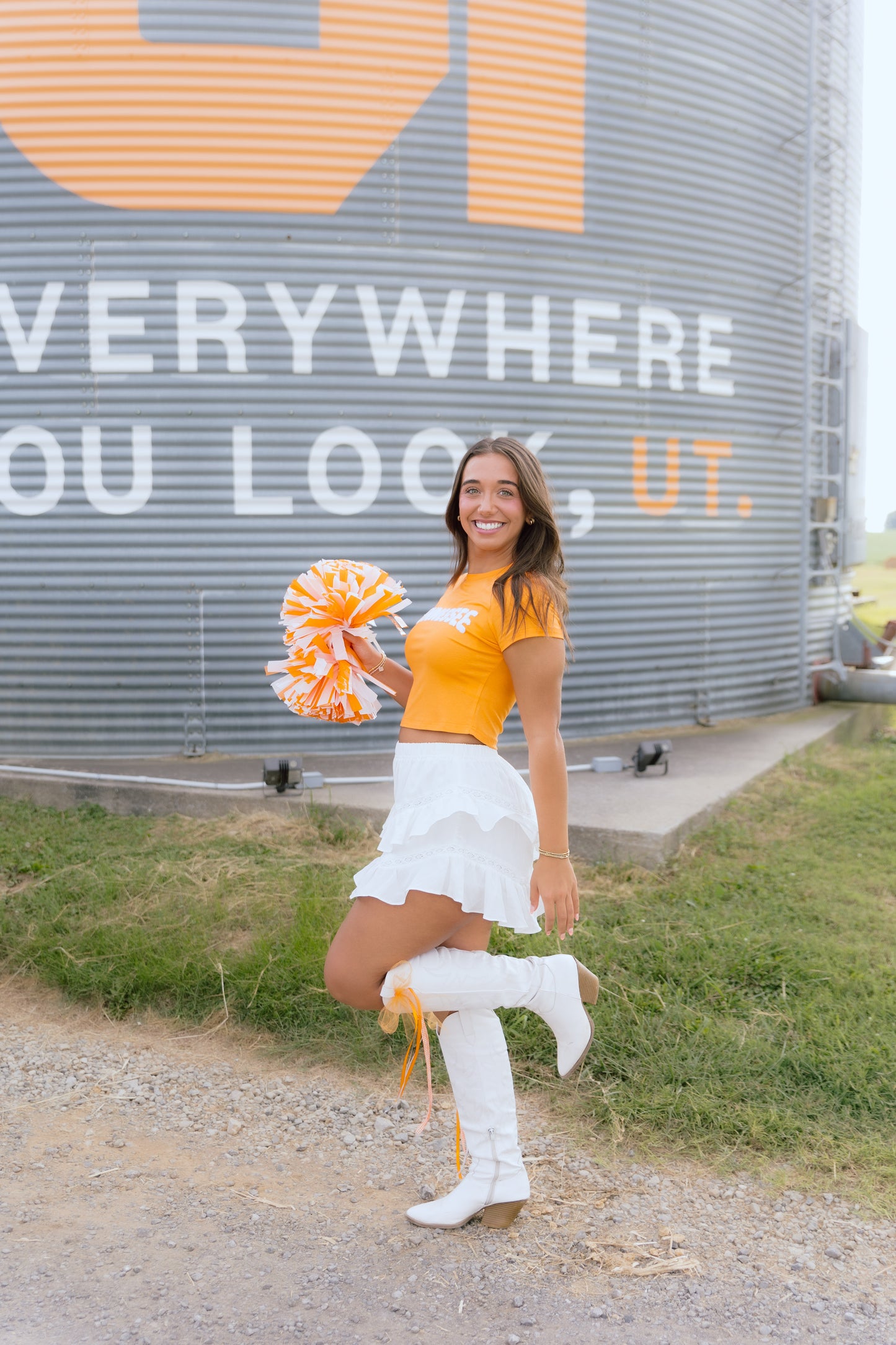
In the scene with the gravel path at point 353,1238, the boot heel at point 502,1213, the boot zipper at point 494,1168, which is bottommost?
the gravel path at point 353,1238

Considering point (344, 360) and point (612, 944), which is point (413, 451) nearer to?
point (344, 360)

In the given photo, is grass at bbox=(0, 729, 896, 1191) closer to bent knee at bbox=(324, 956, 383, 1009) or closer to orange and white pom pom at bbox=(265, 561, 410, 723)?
bent knee at bbox=(324, 956, 383, 1009)

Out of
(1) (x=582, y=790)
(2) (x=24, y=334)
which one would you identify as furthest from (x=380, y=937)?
(2) (x=24, y=334)

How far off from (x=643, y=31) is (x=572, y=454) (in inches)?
120

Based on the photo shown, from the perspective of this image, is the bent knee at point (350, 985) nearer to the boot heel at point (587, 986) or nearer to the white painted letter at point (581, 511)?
the boot heel at point (587, 986)

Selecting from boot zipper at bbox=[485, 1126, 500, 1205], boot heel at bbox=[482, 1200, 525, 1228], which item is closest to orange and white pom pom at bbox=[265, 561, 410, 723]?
boot zipper at bbox=[485, 1126, 500, 1205]

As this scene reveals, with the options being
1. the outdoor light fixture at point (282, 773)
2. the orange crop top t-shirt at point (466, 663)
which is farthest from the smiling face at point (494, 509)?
the outdoor light fixture at point (282, 773)

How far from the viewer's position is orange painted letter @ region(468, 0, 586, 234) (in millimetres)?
7691

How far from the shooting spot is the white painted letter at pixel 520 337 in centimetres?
791

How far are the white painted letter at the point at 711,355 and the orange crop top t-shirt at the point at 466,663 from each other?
21.4 feet

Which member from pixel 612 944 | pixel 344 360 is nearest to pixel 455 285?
pixel 344 360

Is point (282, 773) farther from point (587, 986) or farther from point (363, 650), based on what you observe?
point (587, 986)

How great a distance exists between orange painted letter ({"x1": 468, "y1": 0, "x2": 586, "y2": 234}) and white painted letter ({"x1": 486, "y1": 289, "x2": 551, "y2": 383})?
0.52m

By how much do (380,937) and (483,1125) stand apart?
574 millimetres
